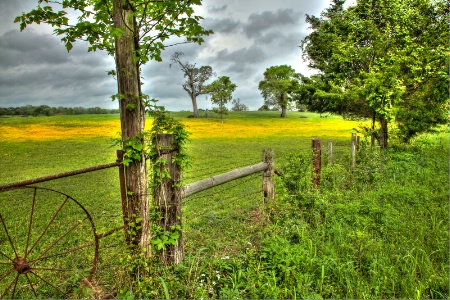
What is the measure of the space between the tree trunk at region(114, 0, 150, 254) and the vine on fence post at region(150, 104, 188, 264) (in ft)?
0.41

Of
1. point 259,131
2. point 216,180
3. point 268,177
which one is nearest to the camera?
point 216,180

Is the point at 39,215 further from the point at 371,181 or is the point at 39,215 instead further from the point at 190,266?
the point at 371,181

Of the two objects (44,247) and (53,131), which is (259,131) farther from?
(44,247)

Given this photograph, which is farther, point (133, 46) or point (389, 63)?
point (389, 63)

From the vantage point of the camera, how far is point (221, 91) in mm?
57688

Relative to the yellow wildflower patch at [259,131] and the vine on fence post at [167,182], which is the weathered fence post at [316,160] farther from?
the yellow wildflower patch at [259,131]

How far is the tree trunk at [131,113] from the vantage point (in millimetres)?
3365

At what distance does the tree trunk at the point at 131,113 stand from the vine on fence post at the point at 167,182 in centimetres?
12

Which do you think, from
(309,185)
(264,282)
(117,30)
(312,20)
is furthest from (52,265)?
(312,20)

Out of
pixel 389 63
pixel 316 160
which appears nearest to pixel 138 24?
pixel 316 160

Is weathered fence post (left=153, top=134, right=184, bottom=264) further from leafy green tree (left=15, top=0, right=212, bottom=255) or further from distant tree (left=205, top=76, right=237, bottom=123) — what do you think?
distant tree (left=205, top=76, right=237, bottom=123)

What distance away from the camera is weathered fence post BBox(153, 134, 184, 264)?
138 inches

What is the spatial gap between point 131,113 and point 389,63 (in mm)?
11950

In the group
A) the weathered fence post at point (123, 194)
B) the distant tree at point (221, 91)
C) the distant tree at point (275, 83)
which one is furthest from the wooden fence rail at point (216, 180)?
the distant tree at point (275, 83)
